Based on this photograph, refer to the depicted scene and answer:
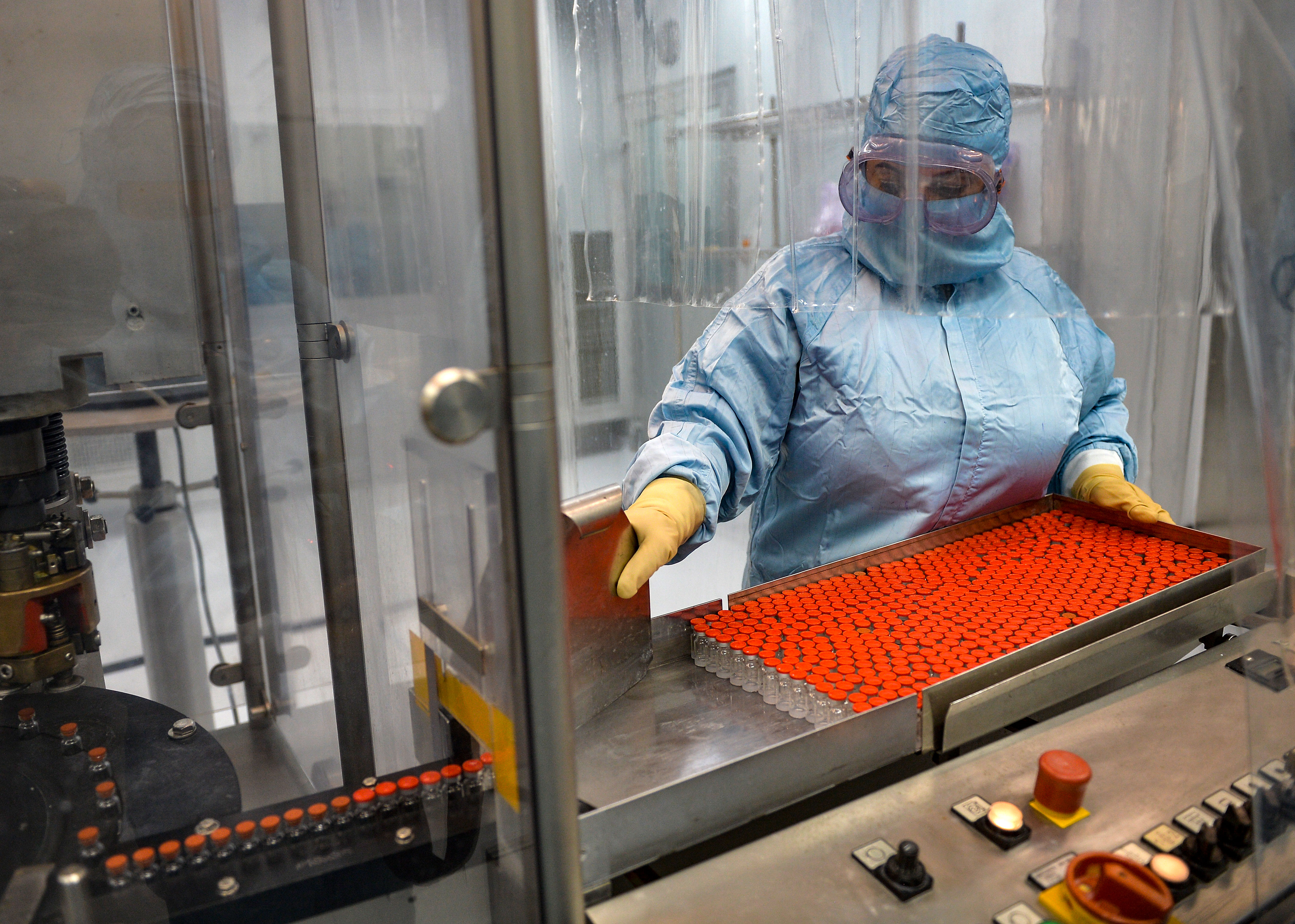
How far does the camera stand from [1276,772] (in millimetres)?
731

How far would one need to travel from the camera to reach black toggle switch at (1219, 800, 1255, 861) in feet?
2.48

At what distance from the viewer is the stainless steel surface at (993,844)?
0.70m

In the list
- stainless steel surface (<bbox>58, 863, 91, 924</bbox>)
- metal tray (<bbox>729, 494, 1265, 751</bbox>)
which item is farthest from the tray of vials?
stainless steel surface (<bbox>58, 863, 91, 924</bbox>)

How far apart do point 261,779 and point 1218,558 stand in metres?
1.25

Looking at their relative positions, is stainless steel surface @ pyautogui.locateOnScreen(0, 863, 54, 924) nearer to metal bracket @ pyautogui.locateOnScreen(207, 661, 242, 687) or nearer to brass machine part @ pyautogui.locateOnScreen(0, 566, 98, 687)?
brass machine part @ pyautogui.locateOnScreen(0, 566, 98, 687)

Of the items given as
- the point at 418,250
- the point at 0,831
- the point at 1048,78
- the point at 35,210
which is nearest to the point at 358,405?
the point at 418,250

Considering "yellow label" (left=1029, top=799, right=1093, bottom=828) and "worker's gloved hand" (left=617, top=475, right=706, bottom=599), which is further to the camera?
"worker's gloved hand" (left=617, top=475, right=706, bottom=599)

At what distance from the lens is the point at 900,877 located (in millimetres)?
710

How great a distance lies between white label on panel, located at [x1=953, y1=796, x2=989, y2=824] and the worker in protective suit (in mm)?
464

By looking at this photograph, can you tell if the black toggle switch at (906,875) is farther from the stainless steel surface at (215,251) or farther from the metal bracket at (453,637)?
the stainless steel surface at (215,251)

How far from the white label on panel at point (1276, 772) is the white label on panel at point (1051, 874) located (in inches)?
6.9

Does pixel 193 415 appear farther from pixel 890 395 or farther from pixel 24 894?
pixel 890 395

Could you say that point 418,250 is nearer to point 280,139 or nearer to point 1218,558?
point 280,139

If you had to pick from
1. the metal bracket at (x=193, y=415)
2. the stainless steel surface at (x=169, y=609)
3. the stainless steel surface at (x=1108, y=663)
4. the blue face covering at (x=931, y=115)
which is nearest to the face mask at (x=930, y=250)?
the blue face covering at (x=931, y=115)
